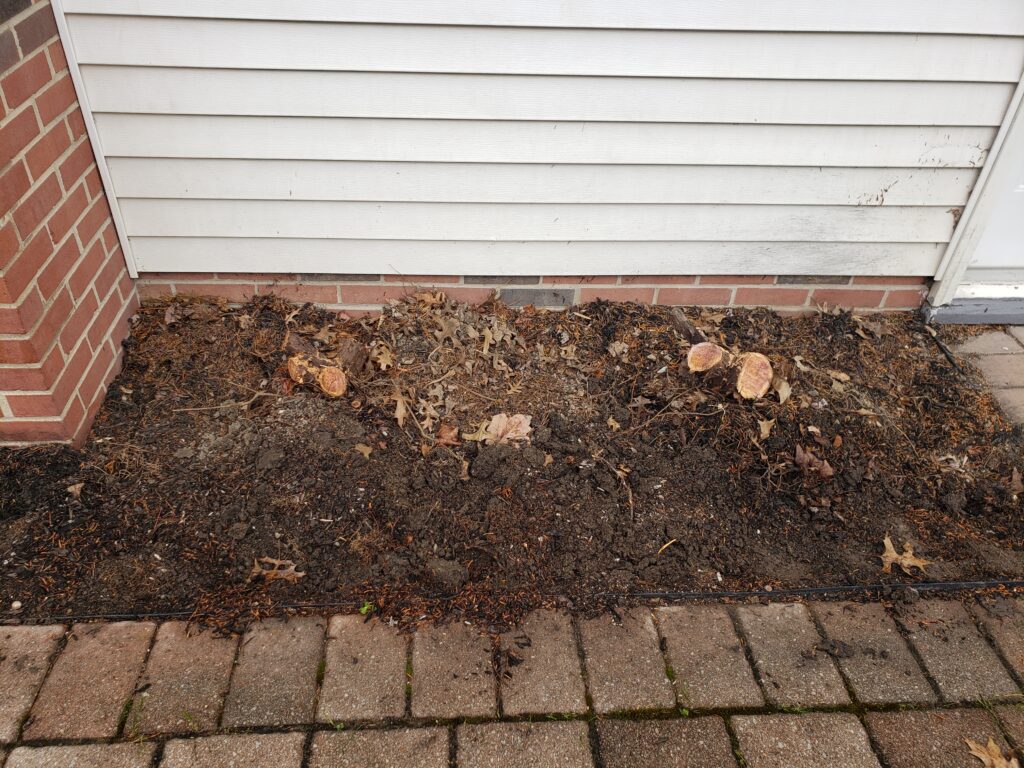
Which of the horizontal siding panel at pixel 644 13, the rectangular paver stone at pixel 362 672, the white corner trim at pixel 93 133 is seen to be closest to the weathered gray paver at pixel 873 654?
the rectangular paver stone at pixel 362 672

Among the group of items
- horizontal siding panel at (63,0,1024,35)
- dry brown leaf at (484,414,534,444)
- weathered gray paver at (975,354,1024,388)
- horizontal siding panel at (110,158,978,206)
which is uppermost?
horizontal siding panel at (63,0,1024,35)

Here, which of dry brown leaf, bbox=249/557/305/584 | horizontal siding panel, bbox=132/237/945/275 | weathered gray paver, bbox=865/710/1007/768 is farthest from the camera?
horizontal siding panel, bbox=132/237/945/275

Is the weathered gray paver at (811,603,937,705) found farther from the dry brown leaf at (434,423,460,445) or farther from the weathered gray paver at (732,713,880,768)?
the dry brown leaf at (434,423,460,445)

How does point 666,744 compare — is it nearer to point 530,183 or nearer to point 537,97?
point 530,183

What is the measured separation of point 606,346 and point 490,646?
152 centimetres

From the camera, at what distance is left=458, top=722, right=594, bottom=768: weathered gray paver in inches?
82.0

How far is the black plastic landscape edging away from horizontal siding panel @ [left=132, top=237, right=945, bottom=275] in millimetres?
1581

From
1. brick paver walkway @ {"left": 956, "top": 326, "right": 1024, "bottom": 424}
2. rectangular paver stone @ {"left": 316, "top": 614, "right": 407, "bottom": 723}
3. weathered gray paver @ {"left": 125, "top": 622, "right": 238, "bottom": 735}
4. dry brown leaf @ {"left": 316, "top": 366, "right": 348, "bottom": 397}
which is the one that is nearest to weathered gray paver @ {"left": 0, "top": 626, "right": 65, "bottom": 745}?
weathered gray paver @ {"left": 125, "top": 622, "right": 238, "bottom": 735}

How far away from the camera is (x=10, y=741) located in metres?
2.07

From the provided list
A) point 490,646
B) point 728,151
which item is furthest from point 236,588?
point 728,151

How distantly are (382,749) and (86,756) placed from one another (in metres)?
0.81

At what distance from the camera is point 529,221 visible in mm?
3363

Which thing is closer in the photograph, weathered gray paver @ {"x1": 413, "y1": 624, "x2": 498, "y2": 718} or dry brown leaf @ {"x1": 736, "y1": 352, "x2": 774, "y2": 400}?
weathered gray paver @ {"x1": 413, "y1": 624, "x2": 498, "y2": 718}

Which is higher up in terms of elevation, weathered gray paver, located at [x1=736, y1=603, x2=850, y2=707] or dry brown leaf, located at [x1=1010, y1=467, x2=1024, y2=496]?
dry brown leaf, located at [x1=1010, y1=467, x2=1024, y2=496]
